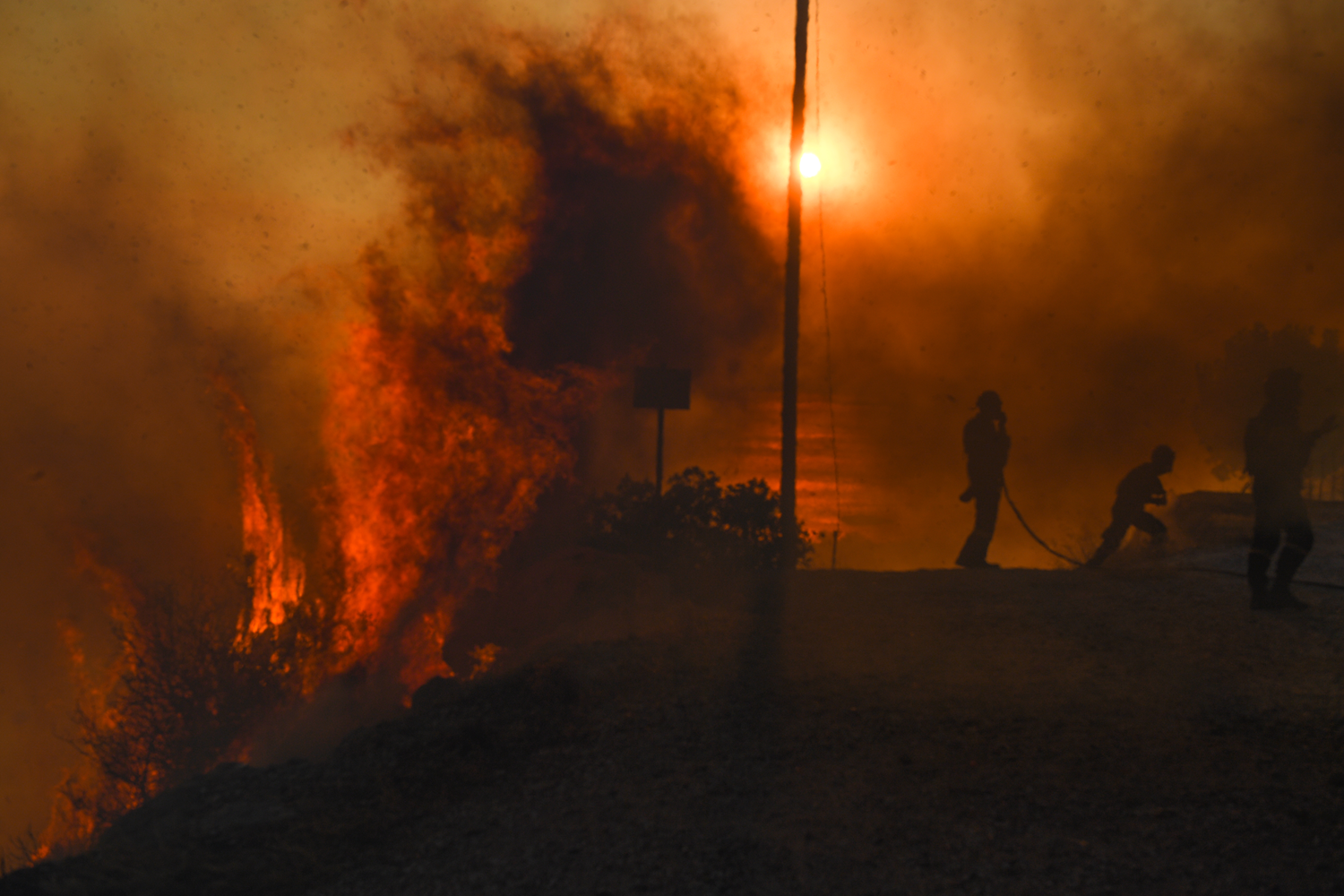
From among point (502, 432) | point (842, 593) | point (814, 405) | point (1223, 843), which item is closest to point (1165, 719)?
point (1223, 843)

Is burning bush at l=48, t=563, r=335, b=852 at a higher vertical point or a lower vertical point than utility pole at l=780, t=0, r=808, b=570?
lower

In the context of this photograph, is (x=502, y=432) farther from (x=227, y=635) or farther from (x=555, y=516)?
(x=227, y=635)

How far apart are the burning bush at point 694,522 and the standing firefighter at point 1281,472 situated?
5.41 metres

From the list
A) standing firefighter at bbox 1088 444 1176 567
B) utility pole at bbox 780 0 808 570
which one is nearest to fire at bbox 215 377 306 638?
utility pole at bbox 780 0 808 570

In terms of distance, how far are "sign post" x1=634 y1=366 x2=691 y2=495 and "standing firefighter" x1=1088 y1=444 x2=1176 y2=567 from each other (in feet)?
19.5

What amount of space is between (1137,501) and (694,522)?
5921mm

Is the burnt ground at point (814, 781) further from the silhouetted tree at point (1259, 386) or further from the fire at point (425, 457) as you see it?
the silhouetted tree at point (1259, 386)

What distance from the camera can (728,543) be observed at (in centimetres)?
1180

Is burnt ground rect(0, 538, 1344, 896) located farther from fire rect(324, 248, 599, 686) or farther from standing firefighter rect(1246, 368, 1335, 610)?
fire rect(324, 248, 599, 686)

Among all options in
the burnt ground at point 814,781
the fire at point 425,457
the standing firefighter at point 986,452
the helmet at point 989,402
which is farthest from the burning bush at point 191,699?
the helmet at point 989,402

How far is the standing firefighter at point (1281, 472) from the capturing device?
24.6 ft

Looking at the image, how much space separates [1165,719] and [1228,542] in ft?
33.1

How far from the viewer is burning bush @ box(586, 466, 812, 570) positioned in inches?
453

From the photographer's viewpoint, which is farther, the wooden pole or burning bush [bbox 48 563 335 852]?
the wooden pole
